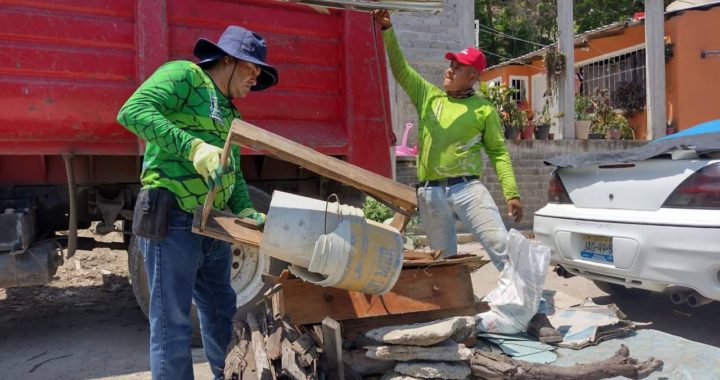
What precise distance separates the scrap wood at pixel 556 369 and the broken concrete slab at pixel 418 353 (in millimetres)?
82

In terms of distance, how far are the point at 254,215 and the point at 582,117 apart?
9198 mm

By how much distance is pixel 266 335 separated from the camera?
3.01m

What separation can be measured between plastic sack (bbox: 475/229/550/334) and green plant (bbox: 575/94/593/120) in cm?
800

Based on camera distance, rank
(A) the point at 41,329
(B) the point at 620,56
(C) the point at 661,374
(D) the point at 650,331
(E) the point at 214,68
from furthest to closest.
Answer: (B) the point at 620,56, (A) the point at 41,329, (D) the point at 650,331, (C) the point at 661,374, (E) the point at 214,68

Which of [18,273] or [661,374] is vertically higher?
[18,273]

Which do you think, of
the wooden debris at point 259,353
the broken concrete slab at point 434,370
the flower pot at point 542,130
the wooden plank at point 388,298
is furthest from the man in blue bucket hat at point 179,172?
the flower pot at point 542,130

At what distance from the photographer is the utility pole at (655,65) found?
10.4 metres

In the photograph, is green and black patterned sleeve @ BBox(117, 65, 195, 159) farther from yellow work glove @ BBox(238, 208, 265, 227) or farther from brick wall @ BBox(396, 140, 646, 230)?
brick wall @ BBox(396, 140, 646, 230)

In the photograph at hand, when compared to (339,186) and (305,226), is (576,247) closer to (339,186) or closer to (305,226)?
(339,186)

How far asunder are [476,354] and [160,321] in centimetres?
147

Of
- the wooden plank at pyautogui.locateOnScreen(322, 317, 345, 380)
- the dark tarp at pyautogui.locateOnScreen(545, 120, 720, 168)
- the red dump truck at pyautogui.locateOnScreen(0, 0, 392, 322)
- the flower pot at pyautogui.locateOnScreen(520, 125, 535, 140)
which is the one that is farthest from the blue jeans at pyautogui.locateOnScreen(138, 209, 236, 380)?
the flower pot at pyautogui.locateOnScreen(520, 125, 535, 140)

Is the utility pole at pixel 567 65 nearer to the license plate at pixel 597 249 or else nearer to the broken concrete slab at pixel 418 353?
the license plate at pixel 597 249

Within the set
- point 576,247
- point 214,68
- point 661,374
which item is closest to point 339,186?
point 576,247

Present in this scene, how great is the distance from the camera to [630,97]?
12.0 meters
